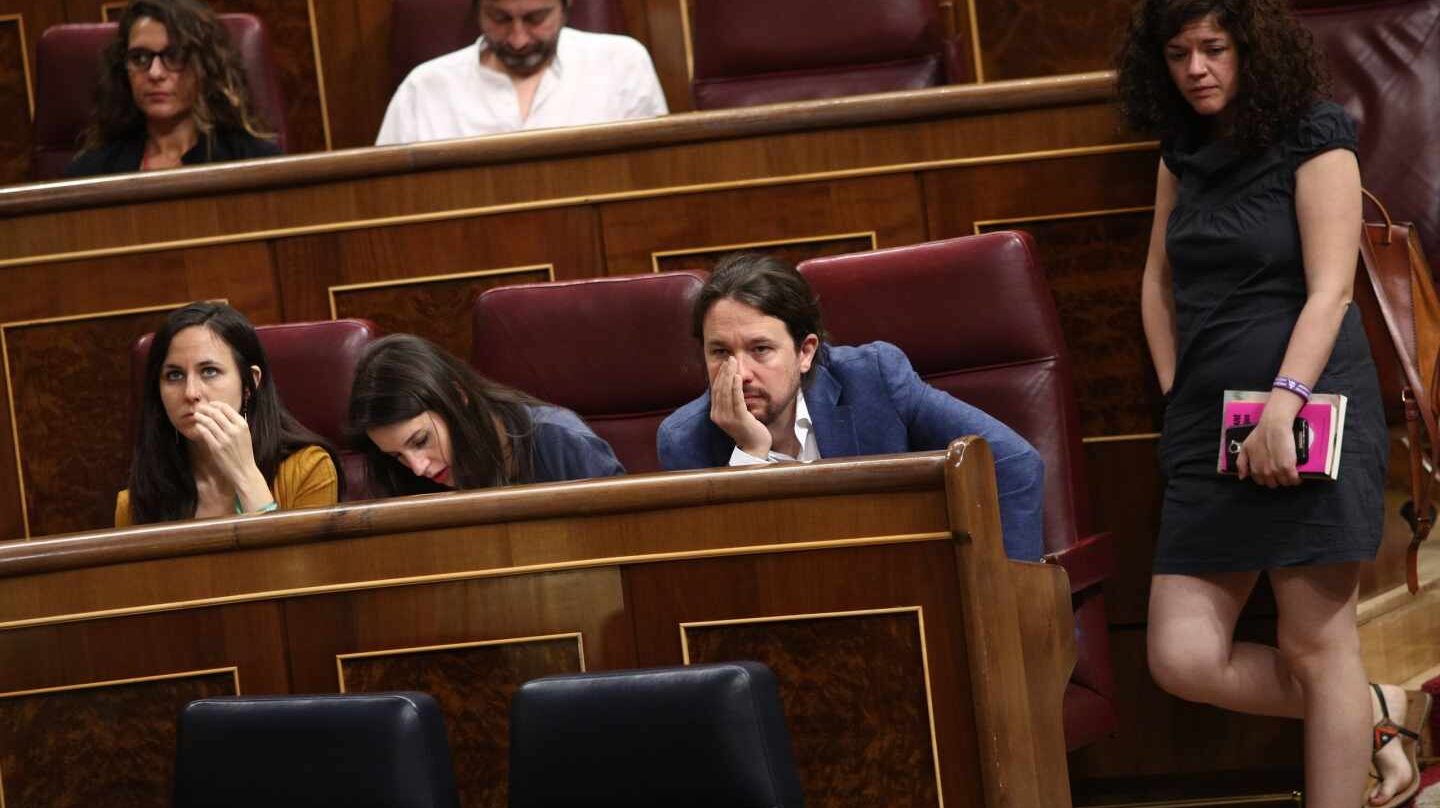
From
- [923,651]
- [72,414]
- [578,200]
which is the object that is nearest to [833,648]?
[923,651]

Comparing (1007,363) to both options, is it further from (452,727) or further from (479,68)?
(479,68)

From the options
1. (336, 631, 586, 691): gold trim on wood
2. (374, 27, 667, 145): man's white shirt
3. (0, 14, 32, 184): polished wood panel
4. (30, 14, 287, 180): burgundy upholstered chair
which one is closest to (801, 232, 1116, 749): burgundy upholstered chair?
(336, 631, 586, 691): gold trim on wood

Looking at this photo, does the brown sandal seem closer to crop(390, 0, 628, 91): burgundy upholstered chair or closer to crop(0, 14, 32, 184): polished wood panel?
crop(390, 0, 628, 91): burgundy upholstered chair

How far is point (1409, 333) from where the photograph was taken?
1.10 metres

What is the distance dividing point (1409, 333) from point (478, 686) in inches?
23.3

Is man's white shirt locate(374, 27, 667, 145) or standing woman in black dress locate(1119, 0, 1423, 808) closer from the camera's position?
standing woman in black dress locate(1119, 0, 1423, 808)

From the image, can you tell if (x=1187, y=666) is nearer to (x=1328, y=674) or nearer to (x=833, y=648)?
(x=1328, y=674)

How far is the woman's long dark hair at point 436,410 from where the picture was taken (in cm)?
106

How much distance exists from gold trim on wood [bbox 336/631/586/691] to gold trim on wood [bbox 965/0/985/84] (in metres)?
0.93

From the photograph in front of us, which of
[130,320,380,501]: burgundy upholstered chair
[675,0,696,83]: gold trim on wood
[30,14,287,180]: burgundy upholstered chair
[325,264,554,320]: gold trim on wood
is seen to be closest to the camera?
[130,320,380,501]: burgundy upholstered chair

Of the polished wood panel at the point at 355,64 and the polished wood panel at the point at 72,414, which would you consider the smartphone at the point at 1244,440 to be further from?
the polished wood panel at the point at 355,64

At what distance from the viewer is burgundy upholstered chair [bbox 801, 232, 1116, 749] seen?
42.9 inches

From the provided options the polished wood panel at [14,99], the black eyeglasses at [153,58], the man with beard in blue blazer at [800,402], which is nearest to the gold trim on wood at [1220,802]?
the man with beard in blue blazer at [800,402]

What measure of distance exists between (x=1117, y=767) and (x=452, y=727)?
51 cm
